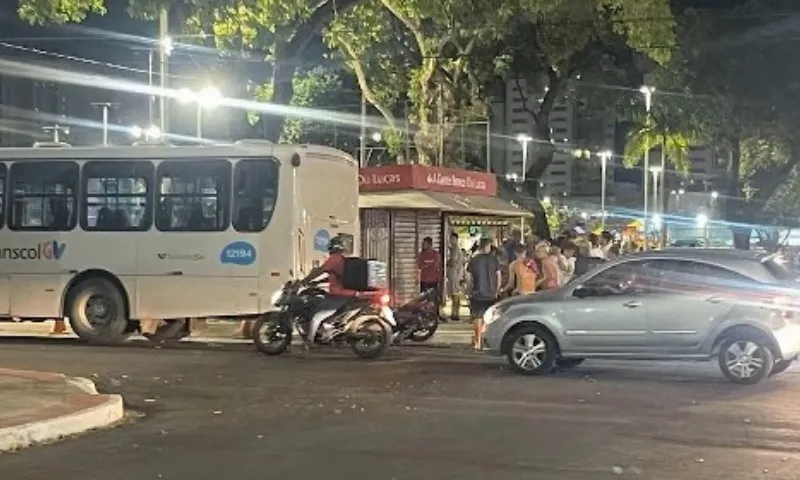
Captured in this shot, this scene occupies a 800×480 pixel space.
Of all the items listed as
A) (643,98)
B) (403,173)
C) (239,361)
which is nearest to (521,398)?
(239,361)

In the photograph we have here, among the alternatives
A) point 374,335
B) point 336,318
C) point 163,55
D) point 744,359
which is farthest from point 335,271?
point 163,55

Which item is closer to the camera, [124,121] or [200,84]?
[200,84]

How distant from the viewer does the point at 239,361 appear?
16656mm

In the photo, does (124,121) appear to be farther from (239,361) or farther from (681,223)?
(239,361)

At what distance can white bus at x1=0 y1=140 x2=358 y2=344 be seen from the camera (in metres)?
18.5

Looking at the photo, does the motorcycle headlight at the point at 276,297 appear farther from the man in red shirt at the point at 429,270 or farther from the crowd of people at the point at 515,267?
the man in red shirt at the point at 429,270

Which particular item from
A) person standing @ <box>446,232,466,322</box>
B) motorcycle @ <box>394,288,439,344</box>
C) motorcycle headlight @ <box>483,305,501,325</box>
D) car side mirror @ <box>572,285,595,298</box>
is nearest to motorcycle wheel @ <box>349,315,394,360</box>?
motorcycle @ <box>394,288,439,344</box>

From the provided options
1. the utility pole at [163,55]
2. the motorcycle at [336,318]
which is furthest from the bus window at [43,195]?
the motorcycle at [336,318]

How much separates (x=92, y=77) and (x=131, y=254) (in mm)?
33436

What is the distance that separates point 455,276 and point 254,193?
707 cm

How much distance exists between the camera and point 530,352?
49.1ft

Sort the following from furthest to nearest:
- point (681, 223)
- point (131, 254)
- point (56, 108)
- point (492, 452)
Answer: point (681, 223) → point (56, 108) → point (131, 254) → point (492, 452)

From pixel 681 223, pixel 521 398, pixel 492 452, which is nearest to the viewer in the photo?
pixel 492 452

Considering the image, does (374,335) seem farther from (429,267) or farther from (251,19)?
(251,19)
